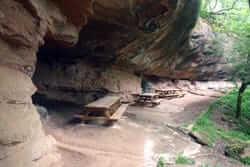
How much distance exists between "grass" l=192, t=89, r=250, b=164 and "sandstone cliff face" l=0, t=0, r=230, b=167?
3.85m

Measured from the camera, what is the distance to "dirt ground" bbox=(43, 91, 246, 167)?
3.56 metres

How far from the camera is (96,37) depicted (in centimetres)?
688

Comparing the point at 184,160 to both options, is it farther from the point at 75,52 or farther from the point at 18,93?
the point at 75,52

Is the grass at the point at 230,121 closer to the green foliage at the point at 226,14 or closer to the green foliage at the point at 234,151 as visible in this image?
the green foliage at the point at 234,151

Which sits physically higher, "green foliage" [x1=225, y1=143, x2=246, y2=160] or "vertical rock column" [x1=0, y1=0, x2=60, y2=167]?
"vertical rock column" [x1=0, y1=0, x2=60, y2=167]

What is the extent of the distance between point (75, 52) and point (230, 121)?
7.80m

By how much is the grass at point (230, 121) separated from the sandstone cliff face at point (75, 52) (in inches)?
152

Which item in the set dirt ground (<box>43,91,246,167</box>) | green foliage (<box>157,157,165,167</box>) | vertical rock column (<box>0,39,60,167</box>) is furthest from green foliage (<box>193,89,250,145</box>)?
vertical rock column (<box>0,39,60,167</box>)

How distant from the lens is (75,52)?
7719 millimetres

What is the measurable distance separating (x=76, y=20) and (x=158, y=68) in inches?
339

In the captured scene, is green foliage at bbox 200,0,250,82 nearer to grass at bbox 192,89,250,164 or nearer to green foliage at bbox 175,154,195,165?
grass at bbox 192,89,250,164

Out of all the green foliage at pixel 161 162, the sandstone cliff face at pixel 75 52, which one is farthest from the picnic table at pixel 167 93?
the green foliage at pixel 161 162

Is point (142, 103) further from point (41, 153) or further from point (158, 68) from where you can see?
point (41, 153)

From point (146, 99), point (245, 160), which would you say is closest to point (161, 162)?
point (245, 160)
